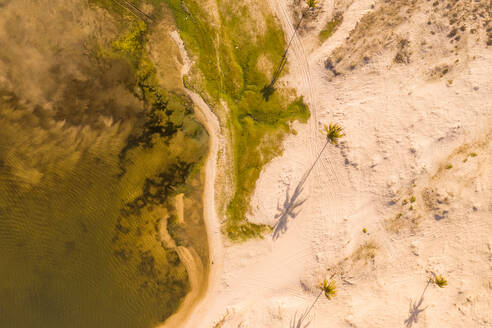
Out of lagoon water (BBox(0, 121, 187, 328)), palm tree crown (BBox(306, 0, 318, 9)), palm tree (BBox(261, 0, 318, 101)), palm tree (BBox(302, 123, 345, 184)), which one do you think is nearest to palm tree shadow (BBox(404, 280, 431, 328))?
palm tree (BBox(302, 123, 345, 184))

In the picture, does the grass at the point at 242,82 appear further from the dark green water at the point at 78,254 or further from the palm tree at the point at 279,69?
the dark green water at the point at 78,254

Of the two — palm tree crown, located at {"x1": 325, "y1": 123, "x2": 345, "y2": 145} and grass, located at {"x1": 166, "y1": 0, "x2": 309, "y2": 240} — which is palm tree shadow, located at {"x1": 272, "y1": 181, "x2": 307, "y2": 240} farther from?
palm tree crown, located at {"x1": 325, "y1": 123, "x2": 345, "y2": 145}

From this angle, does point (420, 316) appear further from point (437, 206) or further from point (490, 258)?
point (437, 206)

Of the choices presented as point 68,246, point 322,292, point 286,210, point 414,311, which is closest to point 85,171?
point 68,246

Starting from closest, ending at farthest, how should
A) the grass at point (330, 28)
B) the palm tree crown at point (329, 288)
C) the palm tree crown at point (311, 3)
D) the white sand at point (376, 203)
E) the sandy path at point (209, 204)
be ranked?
the white sand at point (376, 203)
the palm tree crown at point (311, 3)
the palm tree crown at point (329, 288)
the grass at point (330, 28)
the sandy path at point (209, 204)

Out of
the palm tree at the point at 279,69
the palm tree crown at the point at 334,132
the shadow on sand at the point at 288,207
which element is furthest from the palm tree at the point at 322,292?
the palm tree at the point at 279,69

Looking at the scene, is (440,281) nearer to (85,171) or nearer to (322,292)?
(322,292)
